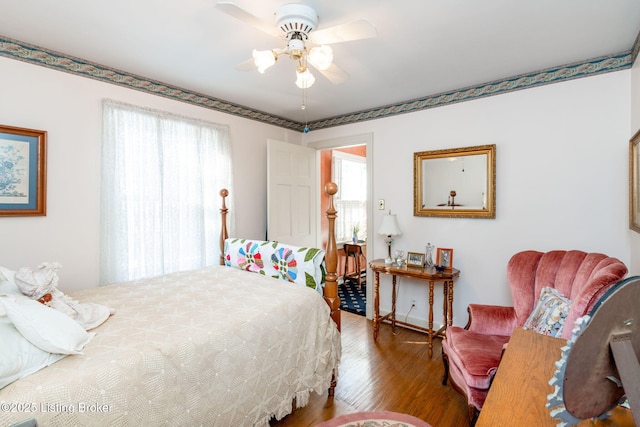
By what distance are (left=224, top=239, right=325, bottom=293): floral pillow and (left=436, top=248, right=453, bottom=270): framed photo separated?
1520 millimetres

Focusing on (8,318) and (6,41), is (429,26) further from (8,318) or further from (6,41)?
(6,41)

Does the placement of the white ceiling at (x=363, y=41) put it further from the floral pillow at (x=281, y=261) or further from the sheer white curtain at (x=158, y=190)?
the floral pillow at (x=281, y=261)

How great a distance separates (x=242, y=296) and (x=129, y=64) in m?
2.15

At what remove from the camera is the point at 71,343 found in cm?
124

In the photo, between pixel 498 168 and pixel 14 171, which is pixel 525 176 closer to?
pixel 498 168

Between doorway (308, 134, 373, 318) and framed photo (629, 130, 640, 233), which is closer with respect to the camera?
framed photo (629, 130, 640, 233)

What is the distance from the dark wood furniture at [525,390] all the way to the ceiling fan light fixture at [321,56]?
5.31 feet

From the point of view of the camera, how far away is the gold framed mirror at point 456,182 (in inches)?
117

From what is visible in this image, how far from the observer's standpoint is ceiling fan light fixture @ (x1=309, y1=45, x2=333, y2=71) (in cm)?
166

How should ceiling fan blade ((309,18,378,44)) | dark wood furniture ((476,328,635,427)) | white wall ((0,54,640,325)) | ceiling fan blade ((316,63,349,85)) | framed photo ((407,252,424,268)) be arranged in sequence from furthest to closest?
framed photo ((407,252,424,268))
white wall ((0,54,640,325))
ceiling fan blade ((316,63,349,85))
ceiling fan blade ((309,18,378,44))
dark wood furniture ((476,328,635,427))

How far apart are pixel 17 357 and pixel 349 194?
4.87 meters

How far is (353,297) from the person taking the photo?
4648 mm

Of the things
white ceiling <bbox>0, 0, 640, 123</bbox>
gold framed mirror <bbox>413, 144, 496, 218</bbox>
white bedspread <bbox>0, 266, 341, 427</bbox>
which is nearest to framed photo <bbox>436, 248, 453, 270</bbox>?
gold framed mirror <bbox>413, 144, 496, 218</bbox>

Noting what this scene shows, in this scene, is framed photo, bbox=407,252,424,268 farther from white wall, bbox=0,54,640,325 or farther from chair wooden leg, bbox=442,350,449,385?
chair wooden leg, bbox=442,350,449,385
